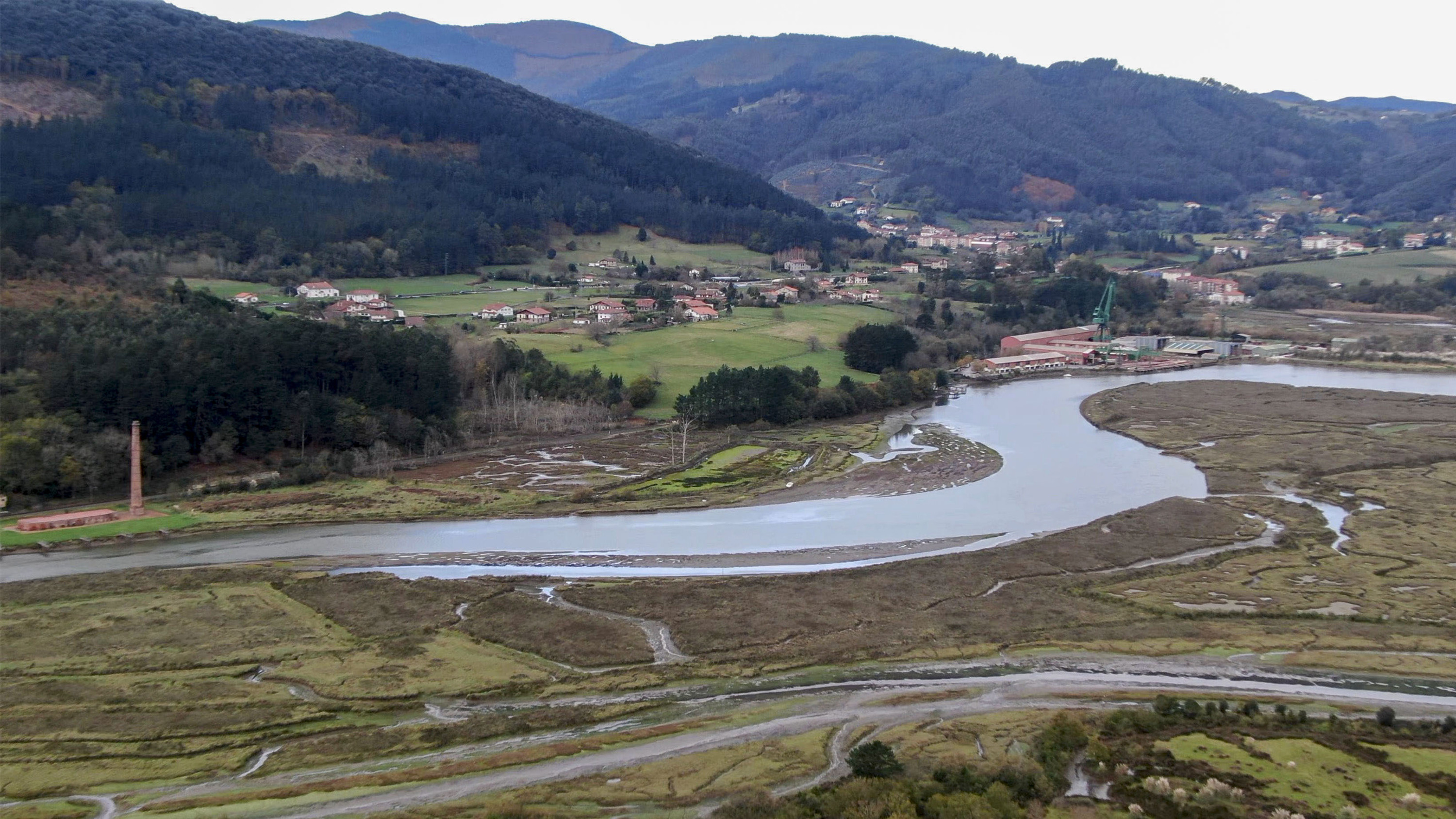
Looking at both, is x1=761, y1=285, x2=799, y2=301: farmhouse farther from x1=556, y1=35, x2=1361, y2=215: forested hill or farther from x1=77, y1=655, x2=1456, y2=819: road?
x1=556, y1=35, x2=1361, y2=215: forested hill

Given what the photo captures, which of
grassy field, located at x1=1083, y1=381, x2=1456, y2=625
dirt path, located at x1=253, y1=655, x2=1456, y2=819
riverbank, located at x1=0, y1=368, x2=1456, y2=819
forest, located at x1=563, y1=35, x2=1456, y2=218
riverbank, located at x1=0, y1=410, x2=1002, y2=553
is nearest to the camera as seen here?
dirt path, located at x1=253, y1=655, x2=1456, y2=819

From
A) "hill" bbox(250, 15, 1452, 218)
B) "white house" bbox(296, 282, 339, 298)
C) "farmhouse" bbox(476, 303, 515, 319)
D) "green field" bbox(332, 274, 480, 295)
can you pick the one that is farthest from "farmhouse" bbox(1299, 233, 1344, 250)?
"white house" bbox(296, 282, 339, 298)

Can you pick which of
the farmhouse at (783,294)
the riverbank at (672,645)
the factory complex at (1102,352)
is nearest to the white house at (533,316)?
the farmhouse at (783,294)

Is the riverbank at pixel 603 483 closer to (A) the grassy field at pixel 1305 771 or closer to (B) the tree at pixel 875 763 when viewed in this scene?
(B) the tree at pixel 875 763

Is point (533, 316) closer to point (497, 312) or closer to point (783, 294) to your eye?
point (497, 312)

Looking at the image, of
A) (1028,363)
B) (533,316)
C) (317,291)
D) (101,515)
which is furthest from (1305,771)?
(317,291)

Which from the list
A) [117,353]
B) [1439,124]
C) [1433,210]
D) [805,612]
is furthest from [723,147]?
[805,612]
